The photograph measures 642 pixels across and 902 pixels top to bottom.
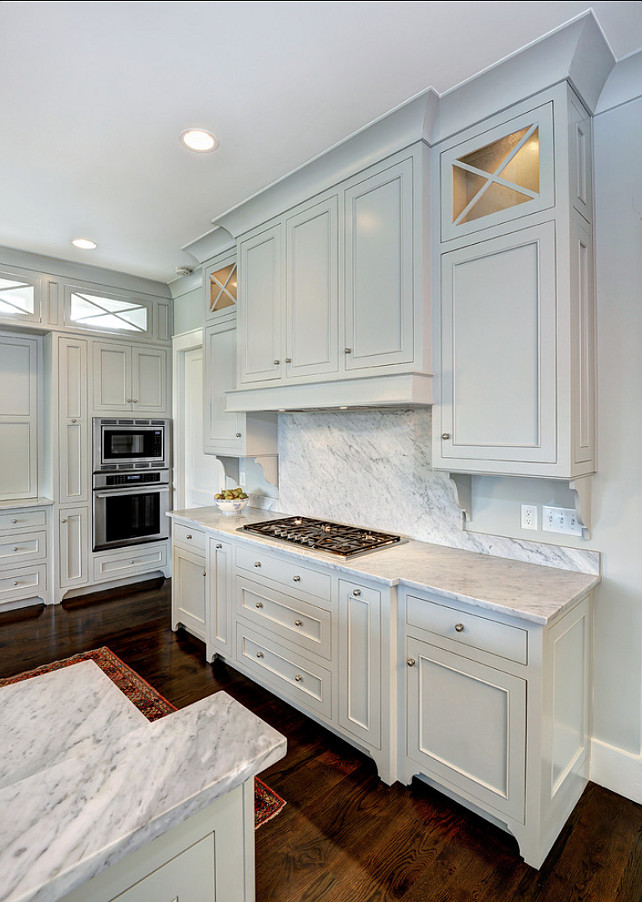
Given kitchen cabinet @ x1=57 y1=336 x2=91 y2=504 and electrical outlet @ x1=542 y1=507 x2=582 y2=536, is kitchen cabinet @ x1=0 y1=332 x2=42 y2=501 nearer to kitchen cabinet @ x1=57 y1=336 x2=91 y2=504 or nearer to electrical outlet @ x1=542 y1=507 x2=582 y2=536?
kitchen cabinet @ x1=57 y1=336 x2=91 y2=504

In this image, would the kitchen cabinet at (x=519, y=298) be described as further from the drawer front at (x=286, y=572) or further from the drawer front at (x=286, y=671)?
the drawer front at (x=286, y=671)

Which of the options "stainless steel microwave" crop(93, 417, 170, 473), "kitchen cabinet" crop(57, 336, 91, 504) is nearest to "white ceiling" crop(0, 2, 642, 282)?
"kitchen cabinet" crop(57, 336, 91, 504)

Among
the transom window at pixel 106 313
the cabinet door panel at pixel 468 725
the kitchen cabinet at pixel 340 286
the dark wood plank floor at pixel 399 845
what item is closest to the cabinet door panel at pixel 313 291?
the kitchen cabinet at pixel 340 286

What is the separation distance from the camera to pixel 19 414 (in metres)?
4.04

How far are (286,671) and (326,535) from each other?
0.71m

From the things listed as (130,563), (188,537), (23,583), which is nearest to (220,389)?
(188,537)

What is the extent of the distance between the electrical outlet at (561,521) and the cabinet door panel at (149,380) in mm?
3616

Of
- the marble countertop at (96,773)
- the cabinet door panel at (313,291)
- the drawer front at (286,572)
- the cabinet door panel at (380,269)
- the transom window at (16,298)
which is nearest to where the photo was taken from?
the marble countertop at (96,773)

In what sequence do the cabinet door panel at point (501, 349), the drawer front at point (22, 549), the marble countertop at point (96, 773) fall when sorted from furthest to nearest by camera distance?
the drawer front at point (22, 549)
the cabinet door panel at point (501, 349)
the marble countertop at point (96, 773)

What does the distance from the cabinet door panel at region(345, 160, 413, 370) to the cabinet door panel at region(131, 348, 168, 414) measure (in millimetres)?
2768

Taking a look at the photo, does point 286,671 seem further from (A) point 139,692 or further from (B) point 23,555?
(B) point 23,555

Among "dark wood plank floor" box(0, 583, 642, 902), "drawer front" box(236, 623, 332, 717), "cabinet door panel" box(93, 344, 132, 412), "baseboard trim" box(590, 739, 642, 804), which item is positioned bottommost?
"dark wood plank floor" box(0, 583, 642, 902)

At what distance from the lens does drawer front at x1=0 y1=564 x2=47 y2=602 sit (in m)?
3.78

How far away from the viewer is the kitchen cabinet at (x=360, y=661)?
1962 millimetres
